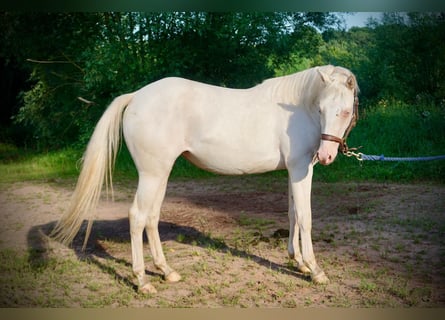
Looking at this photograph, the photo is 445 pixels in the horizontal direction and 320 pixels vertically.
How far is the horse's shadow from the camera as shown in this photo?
3041mm

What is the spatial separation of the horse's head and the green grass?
3.75 ft

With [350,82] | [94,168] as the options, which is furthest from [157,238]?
[350,82]

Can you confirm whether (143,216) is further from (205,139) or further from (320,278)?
(320,278)

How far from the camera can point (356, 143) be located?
406cm

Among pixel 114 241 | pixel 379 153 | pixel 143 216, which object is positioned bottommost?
pixel 114 241

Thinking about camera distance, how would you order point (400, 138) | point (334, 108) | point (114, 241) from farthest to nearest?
point (400, 138) < point (114, 241) < point (334, 108)

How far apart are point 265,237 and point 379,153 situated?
1291 millimetres

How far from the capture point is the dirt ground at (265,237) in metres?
2.79

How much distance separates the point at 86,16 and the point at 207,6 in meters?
1.10

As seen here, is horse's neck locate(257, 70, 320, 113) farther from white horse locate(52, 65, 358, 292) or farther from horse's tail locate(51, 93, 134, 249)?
horse's tail locate(51, 93, 134, 249)

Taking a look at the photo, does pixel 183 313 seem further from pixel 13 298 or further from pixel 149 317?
pixel 13 298

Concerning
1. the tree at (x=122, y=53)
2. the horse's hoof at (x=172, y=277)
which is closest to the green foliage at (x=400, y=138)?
the tree at (x=122, y=53)

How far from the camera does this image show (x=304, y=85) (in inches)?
106

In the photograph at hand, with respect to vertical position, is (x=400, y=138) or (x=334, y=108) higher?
(x=334, y=108)
